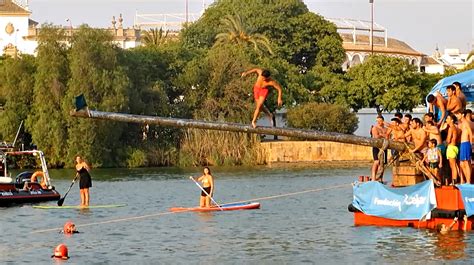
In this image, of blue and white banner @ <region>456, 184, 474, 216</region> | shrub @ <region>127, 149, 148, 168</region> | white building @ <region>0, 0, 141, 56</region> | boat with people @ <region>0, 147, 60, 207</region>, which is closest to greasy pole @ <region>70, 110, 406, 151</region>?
blue and white banner @ <region>456, 184, 474, 216</region>

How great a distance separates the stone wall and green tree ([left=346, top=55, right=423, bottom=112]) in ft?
56.0

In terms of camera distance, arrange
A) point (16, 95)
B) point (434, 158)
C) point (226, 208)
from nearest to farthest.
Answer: point (434, 158), point (226, 208), point (16, 95)

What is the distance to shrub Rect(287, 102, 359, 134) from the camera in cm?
9712

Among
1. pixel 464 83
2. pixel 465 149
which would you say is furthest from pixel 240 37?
pixel 465 149

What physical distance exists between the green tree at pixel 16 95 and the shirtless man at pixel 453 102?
53392 mm

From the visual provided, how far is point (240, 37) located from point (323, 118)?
16.9 meters

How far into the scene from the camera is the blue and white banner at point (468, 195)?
102ft

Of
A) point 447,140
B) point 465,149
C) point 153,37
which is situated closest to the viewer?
point 465,149

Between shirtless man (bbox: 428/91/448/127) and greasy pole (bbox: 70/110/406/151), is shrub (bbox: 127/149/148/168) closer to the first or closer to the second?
shirtless man (bbox: 428/91/448/127)

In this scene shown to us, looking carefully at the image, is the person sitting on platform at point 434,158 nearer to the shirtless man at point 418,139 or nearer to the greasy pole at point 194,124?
the shirtless man at point 418,139

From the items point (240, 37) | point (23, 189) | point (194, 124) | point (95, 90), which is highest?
point (240, 37)

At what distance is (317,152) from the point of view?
8912 cm

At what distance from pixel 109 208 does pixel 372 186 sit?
1532 centimetres

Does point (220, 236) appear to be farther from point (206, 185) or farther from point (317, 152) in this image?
point (317, 152)
